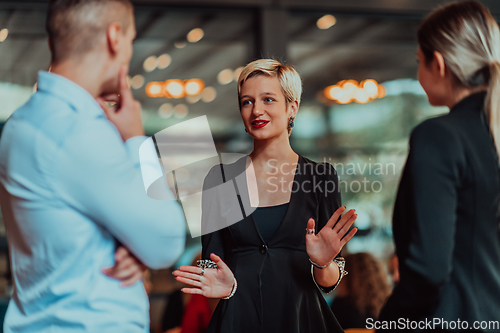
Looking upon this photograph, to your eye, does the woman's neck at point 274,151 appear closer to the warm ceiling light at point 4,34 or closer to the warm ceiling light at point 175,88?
the warm ceiling light at point 175,88

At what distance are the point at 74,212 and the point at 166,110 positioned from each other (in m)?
2.72

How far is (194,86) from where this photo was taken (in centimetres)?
378

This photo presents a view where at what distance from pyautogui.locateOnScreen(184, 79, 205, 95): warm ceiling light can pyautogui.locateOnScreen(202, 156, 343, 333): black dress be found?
2114 mm

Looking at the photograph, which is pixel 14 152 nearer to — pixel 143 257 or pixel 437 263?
pixel 143 257

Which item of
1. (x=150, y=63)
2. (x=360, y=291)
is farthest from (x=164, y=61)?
(x=360, y=291)

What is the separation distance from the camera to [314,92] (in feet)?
12.9

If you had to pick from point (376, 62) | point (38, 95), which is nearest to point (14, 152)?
point (38, 95)

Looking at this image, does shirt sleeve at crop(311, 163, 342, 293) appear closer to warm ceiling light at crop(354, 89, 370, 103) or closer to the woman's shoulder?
the woman's shoulder

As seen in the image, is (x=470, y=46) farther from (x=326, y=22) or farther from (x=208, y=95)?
(x=326, y=22)

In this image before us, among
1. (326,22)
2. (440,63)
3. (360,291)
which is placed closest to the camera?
(440,63)

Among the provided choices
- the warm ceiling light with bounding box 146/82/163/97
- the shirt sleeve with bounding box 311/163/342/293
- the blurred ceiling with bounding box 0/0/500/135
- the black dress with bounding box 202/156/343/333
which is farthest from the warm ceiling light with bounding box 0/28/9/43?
the shirt sleeve with bounding box 311/163/342/293

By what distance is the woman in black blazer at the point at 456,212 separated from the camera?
111 cm

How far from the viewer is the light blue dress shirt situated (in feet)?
3.33

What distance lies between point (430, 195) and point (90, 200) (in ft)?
2.69
